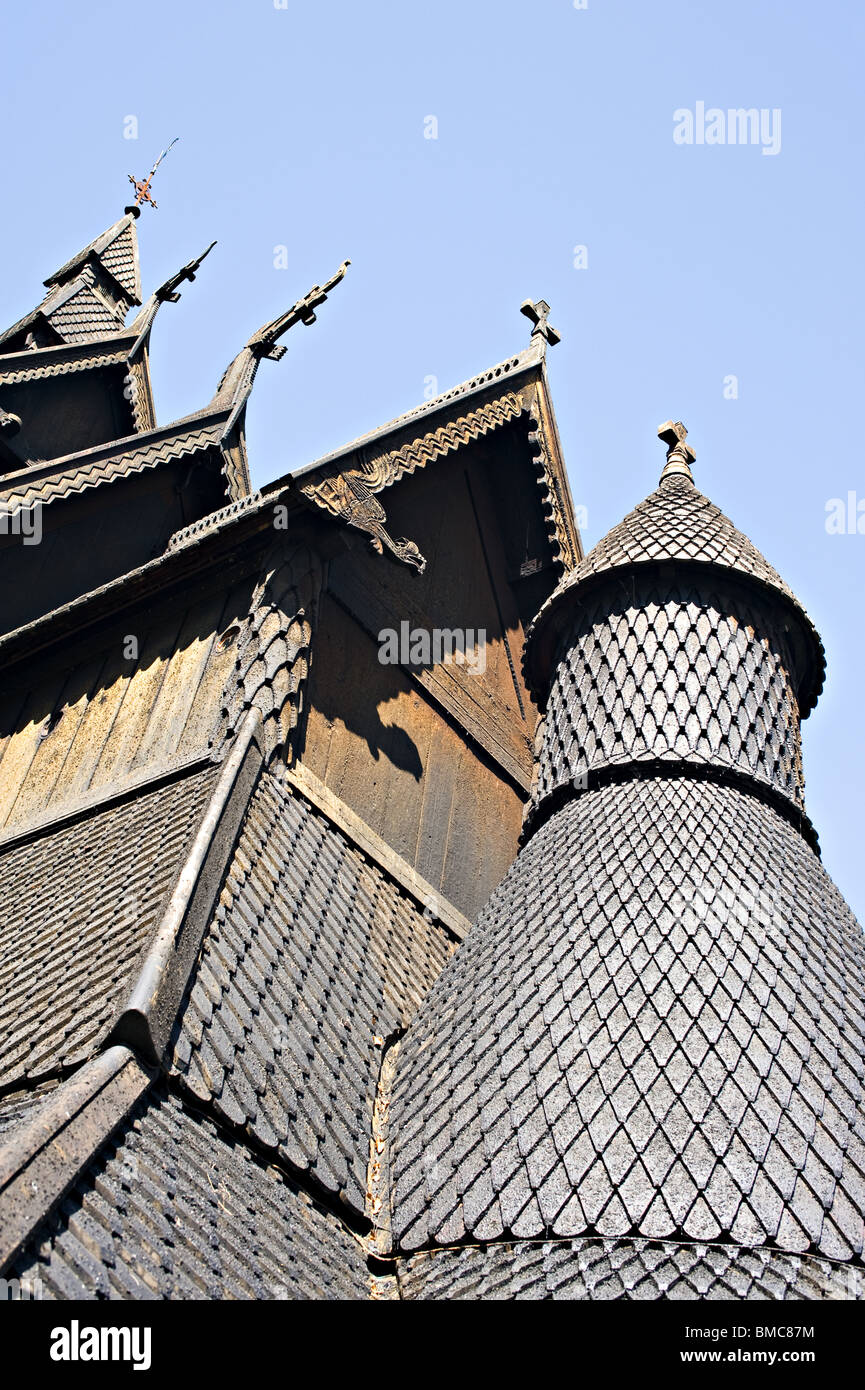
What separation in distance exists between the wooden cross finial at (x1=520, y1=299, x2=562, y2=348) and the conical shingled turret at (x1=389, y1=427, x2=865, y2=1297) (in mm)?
3281

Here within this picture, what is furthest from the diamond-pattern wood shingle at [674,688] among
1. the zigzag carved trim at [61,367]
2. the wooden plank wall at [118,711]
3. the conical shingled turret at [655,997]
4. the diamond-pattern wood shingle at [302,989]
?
the zigzag carved trim at [61,367]

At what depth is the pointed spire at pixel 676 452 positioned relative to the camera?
36.3 ft

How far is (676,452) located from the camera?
37.2ft

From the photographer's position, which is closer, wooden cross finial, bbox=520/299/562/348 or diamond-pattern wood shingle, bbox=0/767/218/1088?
diamond-pattern wood shingle, bbox=0/767/218/1088

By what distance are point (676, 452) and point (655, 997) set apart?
6.15 metres

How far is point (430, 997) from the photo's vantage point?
738 cm

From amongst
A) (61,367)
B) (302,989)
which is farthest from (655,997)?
(61,367)

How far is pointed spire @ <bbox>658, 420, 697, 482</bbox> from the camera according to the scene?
11.1m

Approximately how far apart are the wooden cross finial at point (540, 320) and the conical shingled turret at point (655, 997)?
129 inches

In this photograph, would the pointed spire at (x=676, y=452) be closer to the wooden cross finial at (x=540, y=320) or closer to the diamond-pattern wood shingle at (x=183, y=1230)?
the wooden cross finial at (x=540, y=320)

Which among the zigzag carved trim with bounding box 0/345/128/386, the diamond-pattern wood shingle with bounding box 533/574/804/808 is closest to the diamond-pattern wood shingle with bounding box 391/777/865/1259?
the diamond-pattern wood shingle with bounding box 533/574/804/808

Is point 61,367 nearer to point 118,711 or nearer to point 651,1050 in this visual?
point 118,711

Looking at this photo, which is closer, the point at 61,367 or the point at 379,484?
the point at 379,484

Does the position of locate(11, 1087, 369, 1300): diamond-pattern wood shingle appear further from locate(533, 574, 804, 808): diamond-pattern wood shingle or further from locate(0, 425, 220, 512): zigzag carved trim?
locate(0, 425, 220, 512): zigzag carved trim
